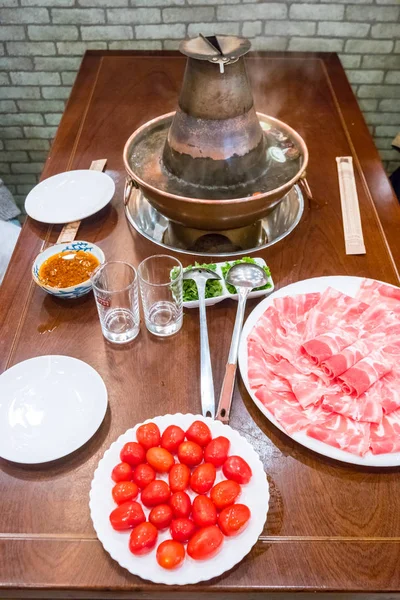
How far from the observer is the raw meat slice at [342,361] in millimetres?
1260

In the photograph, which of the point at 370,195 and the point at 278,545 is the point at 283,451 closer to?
the point at 278,545

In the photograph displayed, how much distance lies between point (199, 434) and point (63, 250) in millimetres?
821

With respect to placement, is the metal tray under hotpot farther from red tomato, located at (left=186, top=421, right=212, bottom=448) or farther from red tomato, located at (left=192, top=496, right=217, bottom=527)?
red tomato, located at (left=192, top=496, right=217, bottom=527)

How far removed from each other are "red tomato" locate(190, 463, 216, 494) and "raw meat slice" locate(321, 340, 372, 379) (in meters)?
0.40

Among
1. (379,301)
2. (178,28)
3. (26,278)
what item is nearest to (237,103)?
(379,301)

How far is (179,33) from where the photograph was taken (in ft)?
9.92

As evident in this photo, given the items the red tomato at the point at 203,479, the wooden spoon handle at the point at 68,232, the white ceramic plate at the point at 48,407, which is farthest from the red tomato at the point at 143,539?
the wooden spoon handle at the point at 68,232

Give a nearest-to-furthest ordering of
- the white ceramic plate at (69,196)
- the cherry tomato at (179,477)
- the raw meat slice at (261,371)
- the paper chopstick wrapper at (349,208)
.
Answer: the cherry tomato at (179,477) < the raw meat slice at (261,371) < the paper chopstick wrapper at (349,208) < the white ceramic plate at (69,196)

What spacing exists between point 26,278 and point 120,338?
0.43 m

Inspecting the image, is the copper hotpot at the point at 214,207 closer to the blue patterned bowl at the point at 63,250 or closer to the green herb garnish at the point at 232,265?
the green herb garnish at the point at 232,265

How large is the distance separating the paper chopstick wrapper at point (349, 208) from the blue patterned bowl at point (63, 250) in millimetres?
833

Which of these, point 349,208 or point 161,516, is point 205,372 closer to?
point 161,516

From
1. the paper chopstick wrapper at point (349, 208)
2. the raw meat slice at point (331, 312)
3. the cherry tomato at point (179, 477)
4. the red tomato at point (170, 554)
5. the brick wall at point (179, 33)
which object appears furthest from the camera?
the brick wall at point (179, 33)

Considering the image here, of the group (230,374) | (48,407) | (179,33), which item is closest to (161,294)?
(230,374)
